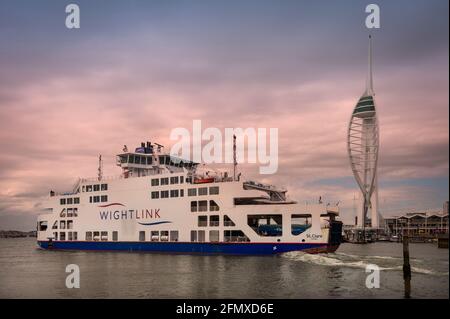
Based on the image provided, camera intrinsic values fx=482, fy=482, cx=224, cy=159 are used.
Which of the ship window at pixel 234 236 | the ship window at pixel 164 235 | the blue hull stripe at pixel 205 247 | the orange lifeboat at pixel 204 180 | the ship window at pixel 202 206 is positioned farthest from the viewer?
the ship window at pixel 164 235

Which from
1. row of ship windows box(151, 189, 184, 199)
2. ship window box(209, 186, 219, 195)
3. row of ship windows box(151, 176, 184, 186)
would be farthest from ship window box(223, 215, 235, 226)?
row of ship windows box(151, 176, 184, 186)

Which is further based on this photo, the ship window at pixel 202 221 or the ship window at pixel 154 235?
the ship window at pixel 154 235

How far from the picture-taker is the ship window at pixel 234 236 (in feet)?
149

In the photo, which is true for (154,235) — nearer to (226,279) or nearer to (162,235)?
(162,235)

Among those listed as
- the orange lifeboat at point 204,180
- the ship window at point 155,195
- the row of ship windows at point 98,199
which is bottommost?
the row of ship windows at point 98,199

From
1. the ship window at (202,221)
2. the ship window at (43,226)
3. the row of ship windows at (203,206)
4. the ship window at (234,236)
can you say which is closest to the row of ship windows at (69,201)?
the ship window at (43,226)

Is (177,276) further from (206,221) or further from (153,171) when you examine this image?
(153,171)

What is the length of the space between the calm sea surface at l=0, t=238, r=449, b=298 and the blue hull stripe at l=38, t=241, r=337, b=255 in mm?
842

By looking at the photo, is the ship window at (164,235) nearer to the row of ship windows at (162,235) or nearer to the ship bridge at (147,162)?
the row of ship windows at (162,235)

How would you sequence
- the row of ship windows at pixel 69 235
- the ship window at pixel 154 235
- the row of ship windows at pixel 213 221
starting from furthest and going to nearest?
1. the row of ship windows at pixel 69 235
2. the ship window at pixel 154 235
3. the row of ship windows at pixel 213 221

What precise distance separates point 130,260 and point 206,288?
18131 mm

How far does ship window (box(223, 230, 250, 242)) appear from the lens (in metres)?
45.4
